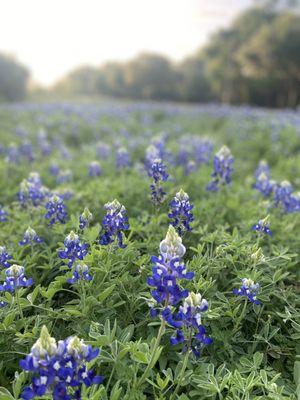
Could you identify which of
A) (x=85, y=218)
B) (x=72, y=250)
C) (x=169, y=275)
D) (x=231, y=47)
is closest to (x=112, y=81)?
(x=231, y=47)

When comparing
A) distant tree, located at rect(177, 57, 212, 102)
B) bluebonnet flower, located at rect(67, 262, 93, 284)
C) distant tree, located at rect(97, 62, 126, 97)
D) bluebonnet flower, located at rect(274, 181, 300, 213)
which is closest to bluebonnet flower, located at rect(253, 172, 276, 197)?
bluebonnet flower, located at rect(274, 181, 300, 213)

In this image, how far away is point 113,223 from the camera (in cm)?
275

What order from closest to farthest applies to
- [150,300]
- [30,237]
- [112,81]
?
[150,300] → [30,237] → [112,81]

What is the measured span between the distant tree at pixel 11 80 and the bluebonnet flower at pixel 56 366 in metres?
28.1

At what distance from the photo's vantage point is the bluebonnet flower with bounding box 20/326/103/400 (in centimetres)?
171

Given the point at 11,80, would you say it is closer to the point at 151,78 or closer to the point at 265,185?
the point at 151,78

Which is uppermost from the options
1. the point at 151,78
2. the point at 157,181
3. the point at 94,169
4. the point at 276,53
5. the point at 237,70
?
the point at 276,53

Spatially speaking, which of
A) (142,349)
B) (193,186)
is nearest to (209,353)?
(142,349)

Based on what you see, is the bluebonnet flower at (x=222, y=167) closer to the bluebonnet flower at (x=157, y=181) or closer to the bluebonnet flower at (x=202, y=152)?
the bluebonnet flower at (x=157, y=181)

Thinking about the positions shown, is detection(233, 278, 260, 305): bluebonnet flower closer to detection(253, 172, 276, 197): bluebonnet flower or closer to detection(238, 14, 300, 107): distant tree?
detection(253, 172, 276, 197): bluebonnet flower

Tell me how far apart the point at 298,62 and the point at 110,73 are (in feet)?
78.9

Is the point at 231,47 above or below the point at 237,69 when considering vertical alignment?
above

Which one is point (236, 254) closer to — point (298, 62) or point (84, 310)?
point (84, 310)

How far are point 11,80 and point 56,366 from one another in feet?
95.6
